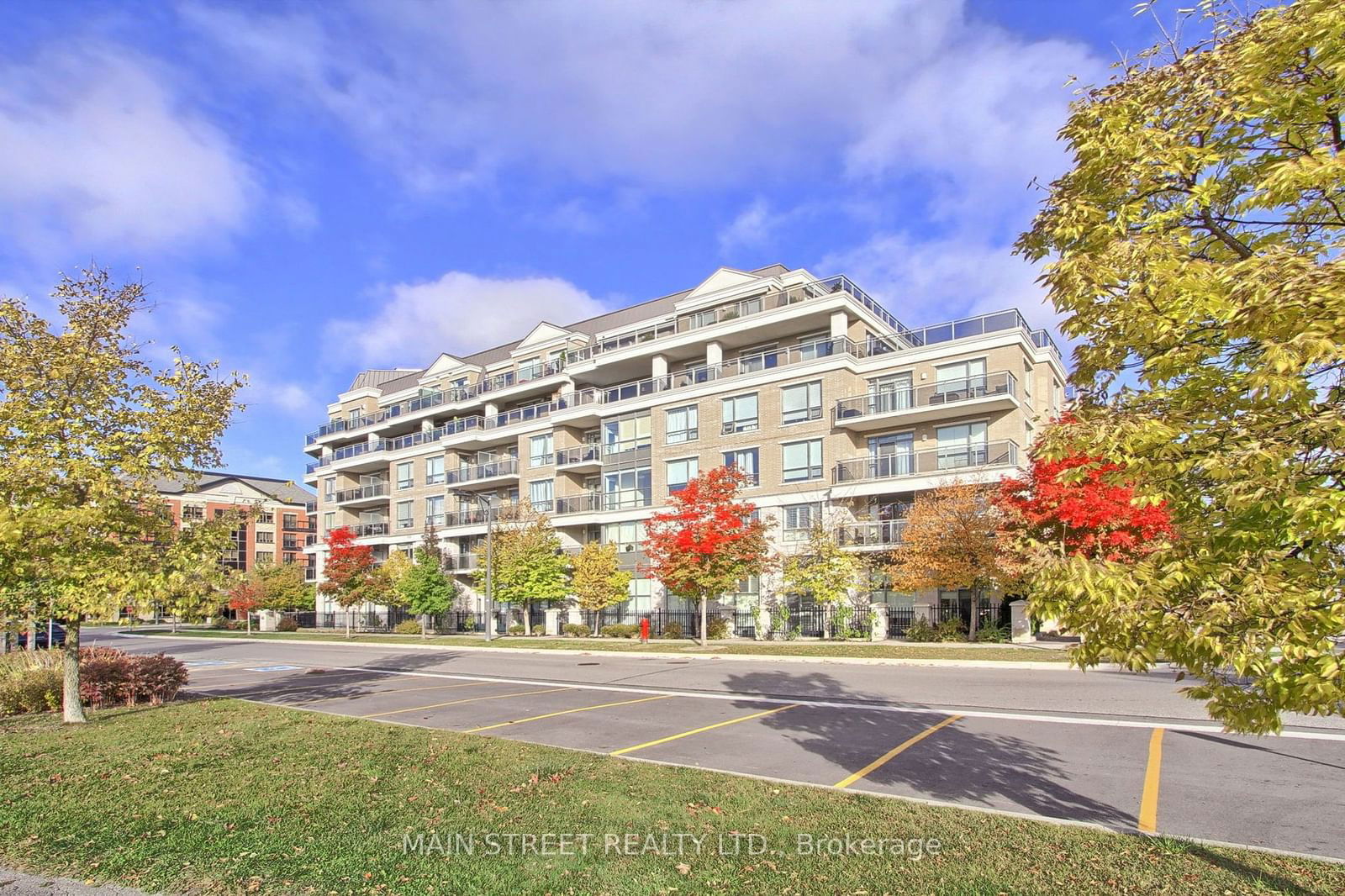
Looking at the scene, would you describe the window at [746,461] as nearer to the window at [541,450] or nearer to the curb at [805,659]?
the curb at [805,659]

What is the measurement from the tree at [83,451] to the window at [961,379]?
26.4 meters

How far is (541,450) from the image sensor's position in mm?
46750

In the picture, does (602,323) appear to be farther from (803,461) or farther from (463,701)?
(463,701)

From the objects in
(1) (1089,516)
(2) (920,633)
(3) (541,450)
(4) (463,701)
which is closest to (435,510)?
(3) (541,450)

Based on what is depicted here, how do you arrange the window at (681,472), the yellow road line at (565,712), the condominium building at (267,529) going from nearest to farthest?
1. the yellow road line at (565,712)
2. the window at (681,472)
3. the condominium building at (267,529)

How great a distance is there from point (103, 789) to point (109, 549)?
4.78 meters

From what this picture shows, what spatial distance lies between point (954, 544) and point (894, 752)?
1881cm

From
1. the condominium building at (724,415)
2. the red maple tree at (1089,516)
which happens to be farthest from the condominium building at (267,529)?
the red maple tree at (1089,516)

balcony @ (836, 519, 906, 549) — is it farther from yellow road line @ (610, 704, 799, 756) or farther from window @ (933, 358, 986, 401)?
yellow road line @ (610, 704, 799, 756)

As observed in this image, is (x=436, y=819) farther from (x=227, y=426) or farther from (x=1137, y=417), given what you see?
(x=227, y=426)

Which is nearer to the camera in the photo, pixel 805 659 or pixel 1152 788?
pixel 1152 788

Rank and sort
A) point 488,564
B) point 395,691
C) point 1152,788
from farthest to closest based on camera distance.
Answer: point 488,564 → point 395,691 → point 1152,788

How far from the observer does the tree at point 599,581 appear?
37.2 meters

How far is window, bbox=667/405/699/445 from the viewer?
3906cm
